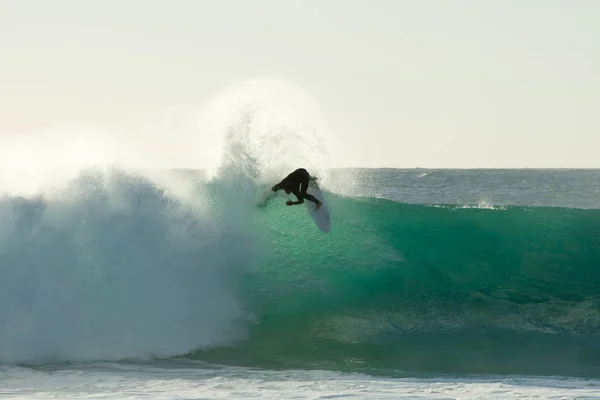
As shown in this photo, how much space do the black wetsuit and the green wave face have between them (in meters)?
0.89

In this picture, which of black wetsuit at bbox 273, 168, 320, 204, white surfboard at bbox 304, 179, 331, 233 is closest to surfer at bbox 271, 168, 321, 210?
black wetsuit at bbox 273, 168, 320, 204

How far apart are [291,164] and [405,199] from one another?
28418 millimetres

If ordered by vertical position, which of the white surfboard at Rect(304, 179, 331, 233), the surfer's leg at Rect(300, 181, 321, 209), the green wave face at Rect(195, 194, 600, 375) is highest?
the surfer's leg at Rect(300, 181, 321, 209)

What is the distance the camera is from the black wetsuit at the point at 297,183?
13.3m

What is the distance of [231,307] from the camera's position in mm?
12227

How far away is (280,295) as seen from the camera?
13.0 meters

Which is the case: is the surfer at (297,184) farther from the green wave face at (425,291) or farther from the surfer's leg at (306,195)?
the green wave face at (425,291)

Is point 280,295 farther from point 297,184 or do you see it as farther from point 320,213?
point 320,213

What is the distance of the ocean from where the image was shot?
9555 millimetres

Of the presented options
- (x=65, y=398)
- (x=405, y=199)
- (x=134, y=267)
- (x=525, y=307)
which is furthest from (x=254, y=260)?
(x=405, y=199)

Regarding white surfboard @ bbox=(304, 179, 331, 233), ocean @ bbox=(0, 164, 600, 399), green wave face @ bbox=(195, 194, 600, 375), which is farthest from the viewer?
white surfboard @ bbox=(304, 179, 331, 233)

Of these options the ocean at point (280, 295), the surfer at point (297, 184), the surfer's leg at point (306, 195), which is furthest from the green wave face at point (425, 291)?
the surfer at point (297, 184)

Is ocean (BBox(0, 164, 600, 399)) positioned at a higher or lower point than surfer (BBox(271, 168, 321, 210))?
lower

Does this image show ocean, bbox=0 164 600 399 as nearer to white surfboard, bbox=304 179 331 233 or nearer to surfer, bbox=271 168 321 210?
white surfboard, bbox=304 179 331 233
